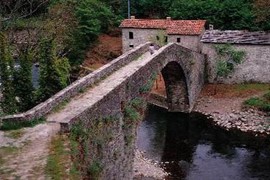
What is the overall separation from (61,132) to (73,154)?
3.86 feet

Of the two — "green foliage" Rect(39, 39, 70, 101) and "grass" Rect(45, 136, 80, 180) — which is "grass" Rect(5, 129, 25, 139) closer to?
"grass" Rect(45, 136, 80, 180)

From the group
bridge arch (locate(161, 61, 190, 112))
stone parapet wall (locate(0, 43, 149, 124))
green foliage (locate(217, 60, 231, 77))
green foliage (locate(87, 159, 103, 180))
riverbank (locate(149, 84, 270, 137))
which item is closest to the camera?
green foliage (locate(87, 159, 103, 180))

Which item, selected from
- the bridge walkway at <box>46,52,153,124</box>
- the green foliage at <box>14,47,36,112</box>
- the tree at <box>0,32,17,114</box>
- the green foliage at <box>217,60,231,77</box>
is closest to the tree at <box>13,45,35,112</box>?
the green foliage at <box>14,47,36,112</box>

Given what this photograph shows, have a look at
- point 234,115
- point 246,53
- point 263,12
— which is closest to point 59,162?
point 234,115

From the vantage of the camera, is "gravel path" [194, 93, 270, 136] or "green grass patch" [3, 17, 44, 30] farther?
"gravel path" [194, 93, 270, 136]

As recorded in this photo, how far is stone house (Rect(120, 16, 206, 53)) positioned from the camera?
42.3 metres

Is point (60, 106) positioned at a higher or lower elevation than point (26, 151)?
higher

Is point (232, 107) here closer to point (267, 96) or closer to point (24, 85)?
point (267, 96)

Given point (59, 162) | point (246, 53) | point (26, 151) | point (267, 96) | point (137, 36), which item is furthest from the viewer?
point (137, 36)

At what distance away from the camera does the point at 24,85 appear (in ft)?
65.9

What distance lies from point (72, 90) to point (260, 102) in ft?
69.3

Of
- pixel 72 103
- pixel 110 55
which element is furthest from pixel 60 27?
pixel 72 103

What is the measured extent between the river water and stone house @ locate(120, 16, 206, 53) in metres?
8.70

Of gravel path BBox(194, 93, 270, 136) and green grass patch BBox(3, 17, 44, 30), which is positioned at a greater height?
green grass patch BBox(3, 17, 44, 30)
